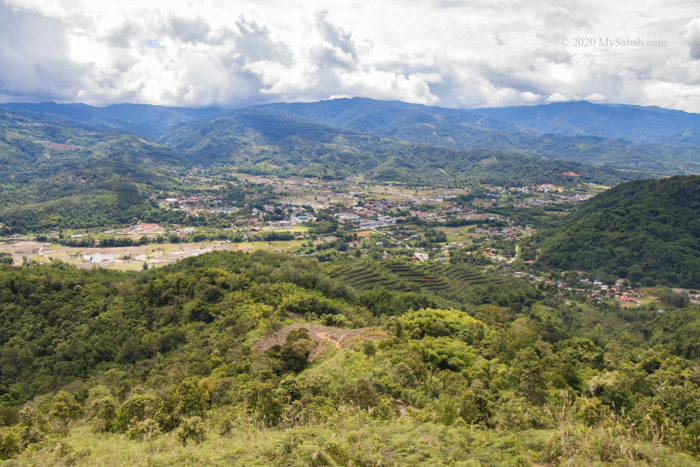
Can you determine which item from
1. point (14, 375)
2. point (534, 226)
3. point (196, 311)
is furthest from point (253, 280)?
point (534, 226)

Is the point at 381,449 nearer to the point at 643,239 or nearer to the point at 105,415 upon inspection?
the point at 105,415

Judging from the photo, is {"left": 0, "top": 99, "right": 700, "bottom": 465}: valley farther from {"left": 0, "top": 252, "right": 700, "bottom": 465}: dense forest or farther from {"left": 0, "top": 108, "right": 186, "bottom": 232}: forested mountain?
{"left": 0, "top": 108, "right": 186, "bottom": 232}: forested mountain

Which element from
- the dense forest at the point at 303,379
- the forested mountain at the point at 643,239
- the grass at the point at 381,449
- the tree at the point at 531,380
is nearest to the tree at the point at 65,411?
the dense forest at the point at 303,379

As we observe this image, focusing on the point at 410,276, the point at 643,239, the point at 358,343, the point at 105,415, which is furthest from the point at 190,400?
the point at 643,239

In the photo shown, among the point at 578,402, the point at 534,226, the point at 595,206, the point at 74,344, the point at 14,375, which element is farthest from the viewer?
the point at 534,226

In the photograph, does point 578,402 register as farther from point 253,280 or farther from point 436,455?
point 253,280

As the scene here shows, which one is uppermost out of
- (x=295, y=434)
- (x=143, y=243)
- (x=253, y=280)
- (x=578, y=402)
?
(x=295, y=434)
